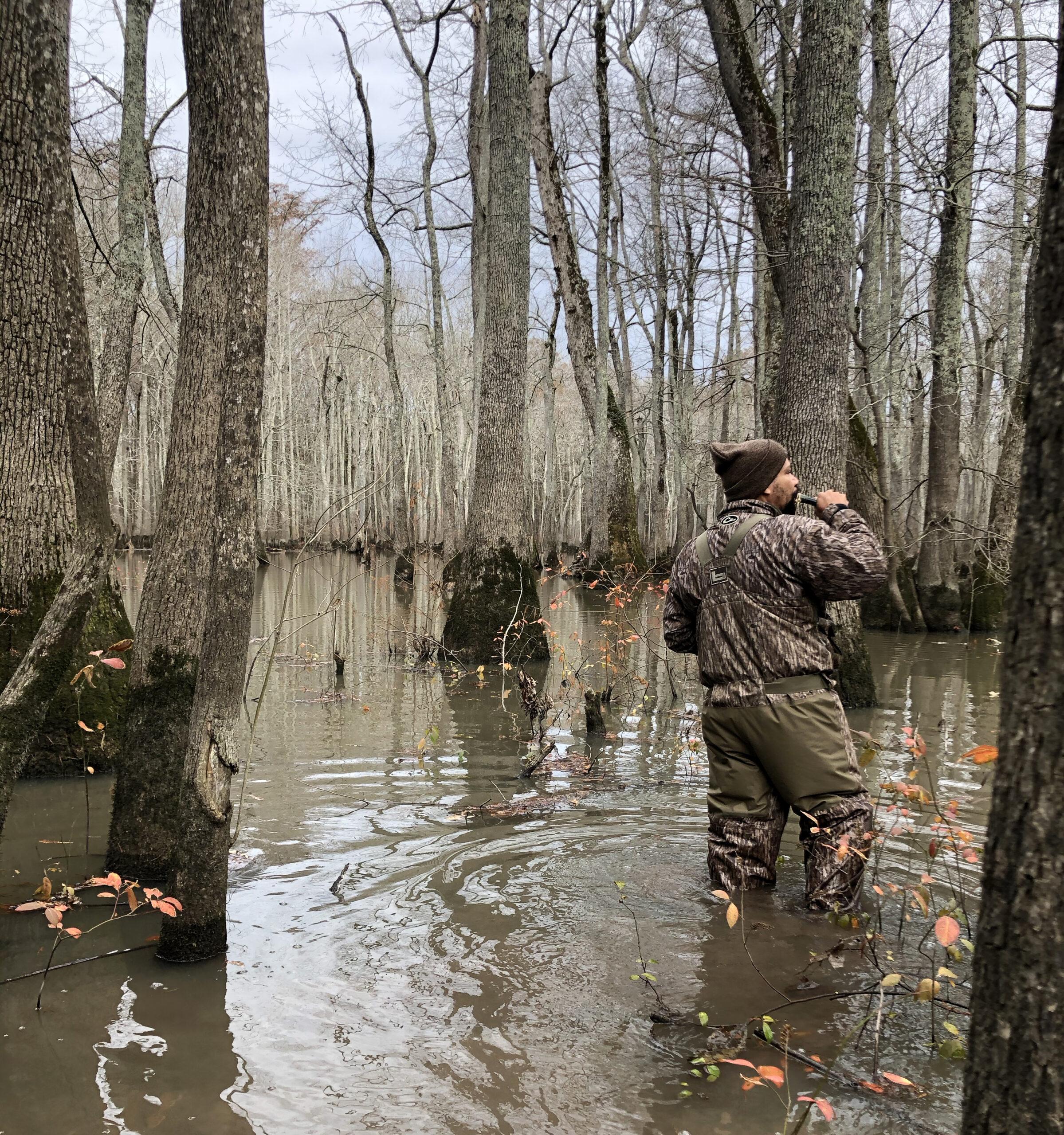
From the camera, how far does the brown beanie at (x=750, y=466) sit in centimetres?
413

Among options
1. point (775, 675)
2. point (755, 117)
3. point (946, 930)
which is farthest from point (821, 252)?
point (946, 930)

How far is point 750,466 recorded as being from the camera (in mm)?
4121

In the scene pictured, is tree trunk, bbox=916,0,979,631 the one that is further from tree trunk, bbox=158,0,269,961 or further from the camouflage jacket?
tree trunk, bbox=158,0,269,961

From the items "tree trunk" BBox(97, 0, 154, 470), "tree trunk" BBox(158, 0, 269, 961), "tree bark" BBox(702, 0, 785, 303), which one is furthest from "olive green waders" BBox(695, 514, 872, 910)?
"tree trunk" BBox(97, 0, 154, 470)

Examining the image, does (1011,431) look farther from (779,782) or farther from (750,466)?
(779,782)

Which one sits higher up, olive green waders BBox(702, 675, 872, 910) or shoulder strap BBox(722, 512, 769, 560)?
shoulder strap BBox(722, 512, 769, 560)

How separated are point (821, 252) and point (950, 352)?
6162 mm

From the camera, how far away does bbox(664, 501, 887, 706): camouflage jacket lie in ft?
12.4

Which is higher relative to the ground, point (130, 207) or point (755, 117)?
point (755, 117)

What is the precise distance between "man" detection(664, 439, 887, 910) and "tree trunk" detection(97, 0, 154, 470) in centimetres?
669

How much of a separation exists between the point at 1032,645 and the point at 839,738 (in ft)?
7.90

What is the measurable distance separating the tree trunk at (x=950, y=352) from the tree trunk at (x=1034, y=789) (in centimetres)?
1053

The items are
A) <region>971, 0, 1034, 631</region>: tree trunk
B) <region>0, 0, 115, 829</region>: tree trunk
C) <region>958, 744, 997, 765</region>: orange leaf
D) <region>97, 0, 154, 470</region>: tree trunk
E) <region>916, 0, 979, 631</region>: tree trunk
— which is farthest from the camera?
<region>971, 0, 1034, 631</region>: tree trunk

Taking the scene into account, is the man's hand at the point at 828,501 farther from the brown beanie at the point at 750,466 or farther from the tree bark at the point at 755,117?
the tree bark at the point at 755,117
